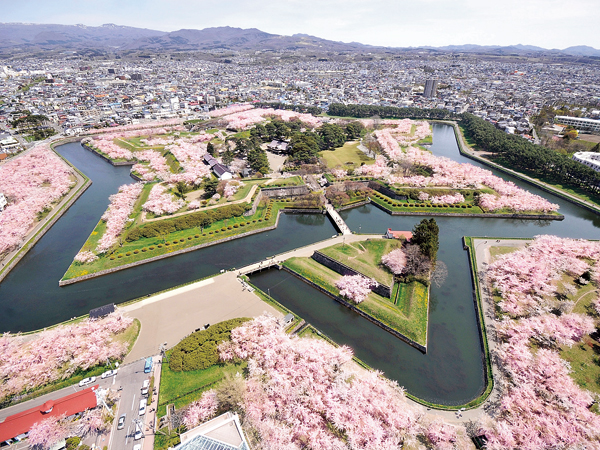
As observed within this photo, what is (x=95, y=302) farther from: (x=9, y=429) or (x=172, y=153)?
(x=172, y=153)

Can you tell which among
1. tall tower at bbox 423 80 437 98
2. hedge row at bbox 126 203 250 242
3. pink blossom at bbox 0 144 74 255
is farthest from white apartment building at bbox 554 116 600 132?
pink blossom at bbox 0 144 74 255

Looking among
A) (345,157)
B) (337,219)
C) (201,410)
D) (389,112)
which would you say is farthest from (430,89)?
(201,410)

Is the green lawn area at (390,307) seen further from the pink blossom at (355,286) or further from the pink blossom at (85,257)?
the pink blossom at (85,257)

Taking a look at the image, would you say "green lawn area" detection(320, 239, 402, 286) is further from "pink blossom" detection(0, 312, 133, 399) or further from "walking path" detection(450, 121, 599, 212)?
"walking path" detection(450, 121, 599, 212)

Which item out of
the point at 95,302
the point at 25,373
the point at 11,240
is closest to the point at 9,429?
the point at 25,373

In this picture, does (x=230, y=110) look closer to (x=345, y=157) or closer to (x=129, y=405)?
(x=345, y=157)

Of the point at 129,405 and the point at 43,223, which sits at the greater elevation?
the point at 43,223

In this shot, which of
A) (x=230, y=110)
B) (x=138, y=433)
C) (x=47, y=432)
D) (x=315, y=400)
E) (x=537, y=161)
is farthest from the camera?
(x=230, y=110)

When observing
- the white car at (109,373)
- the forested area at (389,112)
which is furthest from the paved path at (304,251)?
the forested area at (389,112)
